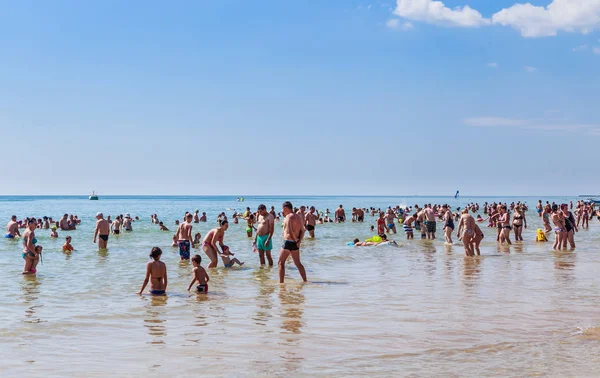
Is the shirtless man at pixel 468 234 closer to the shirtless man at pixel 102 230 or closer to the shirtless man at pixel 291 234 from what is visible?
the shirtless man at pixel 291 234

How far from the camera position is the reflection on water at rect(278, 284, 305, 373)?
681 cm

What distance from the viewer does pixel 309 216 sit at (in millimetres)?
29031

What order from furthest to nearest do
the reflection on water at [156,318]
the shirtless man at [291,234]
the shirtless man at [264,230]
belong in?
the shirtless man at [264,230]
the shirtless man at [291,234]
the reflection on water at [156,318]

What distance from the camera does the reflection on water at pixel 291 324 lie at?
681cm

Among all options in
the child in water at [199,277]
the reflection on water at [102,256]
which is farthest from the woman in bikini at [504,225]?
the child in water at [199,277]

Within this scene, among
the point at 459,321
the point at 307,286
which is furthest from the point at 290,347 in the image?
the point at 307,286

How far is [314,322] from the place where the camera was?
8.92m

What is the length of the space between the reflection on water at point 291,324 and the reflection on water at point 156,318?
1.58m

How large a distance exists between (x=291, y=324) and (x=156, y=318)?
83.3 inches

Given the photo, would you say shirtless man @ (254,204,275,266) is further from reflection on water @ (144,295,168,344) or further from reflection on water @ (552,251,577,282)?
reflection on water @ (552,251,577,282)

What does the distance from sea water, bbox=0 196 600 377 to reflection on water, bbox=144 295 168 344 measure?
2 centimetres

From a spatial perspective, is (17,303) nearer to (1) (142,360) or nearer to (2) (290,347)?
(1) (142,360)

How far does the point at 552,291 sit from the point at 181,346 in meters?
7.35

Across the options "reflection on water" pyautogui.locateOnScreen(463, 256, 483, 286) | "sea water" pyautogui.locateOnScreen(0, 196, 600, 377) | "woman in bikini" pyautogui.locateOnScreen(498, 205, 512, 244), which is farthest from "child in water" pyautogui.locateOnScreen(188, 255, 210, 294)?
"woman in bikini" pyautogui.locateOnScreen(498, 205, 512, 244)
